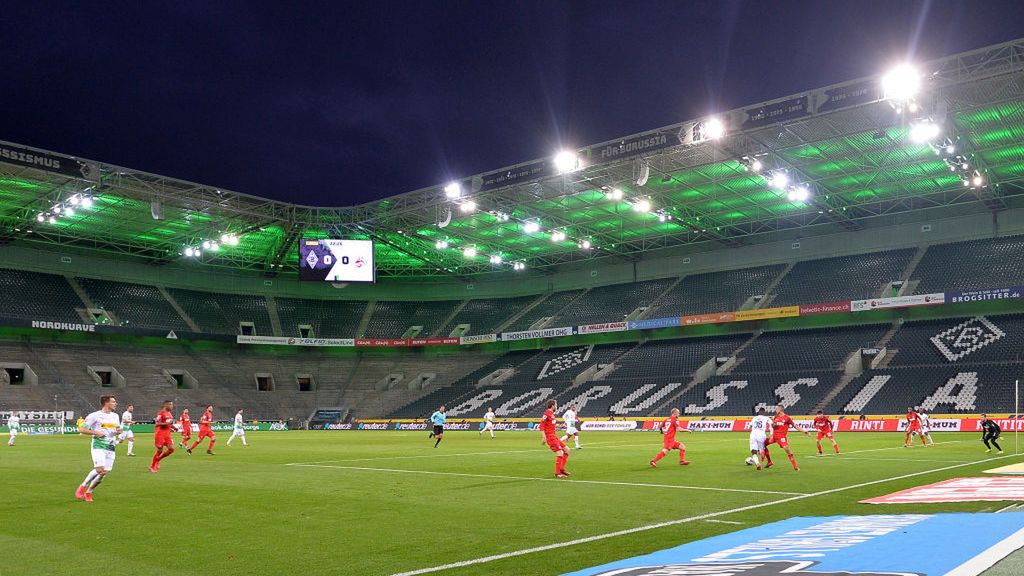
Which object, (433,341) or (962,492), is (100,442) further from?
(433,341)

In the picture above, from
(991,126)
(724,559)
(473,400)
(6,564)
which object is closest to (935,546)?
(724,559)

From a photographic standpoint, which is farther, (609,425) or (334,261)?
(609,425)

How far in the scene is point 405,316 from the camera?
83.7 meters

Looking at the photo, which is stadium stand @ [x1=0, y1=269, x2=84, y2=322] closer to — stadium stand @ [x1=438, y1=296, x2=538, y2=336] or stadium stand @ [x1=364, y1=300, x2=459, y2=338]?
stadium stand @ [x1=364, y1=300, x2=459, y2=338]

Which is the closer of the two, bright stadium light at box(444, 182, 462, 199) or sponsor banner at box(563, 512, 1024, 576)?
sponsor banner at box(563, 512, 1024, 576)

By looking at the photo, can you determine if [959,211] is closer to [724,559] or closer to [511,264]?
[511,264]

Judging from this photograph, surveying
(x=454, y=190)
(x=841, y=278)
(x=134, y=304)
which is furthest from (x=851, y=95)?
(x=134, y=304)

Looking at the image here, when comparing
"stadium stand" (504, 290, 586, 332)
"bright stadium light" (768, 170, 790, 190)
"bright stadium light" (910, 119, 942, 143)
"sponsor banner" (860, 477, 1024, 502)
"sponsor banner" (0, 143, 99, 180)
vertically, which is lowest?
"sponsor banner" (860, 477, 1024, 502)

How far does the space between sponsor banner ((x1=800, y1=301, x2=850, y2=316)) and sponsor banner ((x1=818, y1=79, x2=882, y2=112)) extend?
79.3 feet

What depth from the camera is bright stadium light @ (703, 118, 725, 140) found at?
127 feet

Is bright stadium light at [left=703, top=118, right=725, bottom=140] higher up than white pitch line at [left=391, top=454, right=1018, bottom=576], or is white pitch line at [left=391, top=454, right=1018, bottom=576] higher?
bright stadium light at [left=703, top=118, right=725, bottom=140]

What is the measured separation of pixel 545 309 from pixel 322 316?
2409 cm

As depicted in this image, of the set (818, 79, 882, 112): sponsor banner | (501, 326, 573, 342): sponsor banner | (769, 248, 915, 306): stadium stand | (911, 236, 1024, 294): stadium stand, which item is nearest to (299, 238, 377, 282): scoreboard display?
(501, 326, 573, 342): sponsor banner

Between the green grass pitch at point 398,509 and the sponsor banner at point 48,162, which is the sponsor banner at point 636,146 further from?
the sponsor banner at point 48,162
